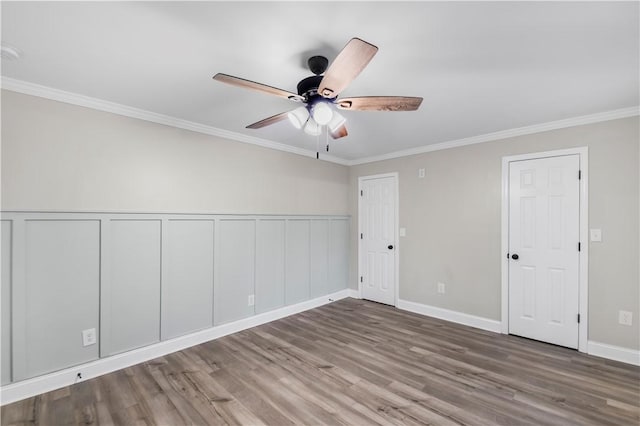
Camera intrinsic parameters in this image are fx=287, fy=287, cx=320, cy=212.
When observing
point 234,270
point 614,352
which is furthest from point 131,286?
point 614,352

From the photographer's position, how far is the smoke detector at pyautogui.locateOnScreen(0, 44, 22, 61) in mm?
1736

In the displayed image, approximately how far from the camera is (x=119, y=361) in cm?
259

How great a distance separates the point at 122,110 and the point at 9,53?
87 centimetres

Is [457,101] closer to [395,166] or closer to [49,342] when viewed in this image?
[395,166]

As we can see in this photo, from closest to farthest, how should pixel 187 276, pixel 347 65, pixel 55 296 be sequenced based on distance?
pixel 347 65
pixel 55 296
pixel 187 276

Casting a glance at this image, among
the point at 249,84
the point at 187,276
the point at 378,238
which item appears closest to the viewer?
the point at 249,84

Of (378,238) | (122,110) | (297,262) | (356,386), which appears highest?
(122,110)

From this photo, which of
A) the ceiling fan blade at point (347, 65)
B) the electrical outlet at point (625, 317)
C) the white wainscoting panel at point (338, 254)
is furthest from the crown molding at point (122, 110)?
the electrical outlet at point (625, 317)

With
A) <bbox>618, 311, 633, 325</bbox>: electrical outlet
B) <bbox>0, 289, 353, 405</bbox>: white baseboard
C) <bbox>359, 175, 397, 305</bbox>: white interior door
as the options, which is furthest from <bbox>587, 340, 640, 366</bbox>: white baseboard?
<bbox>0, 289, 353, 405</bbox>: white baseboard

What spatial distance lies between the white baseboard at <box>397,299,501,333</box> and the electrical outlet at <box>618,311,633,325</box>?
3.45 feet

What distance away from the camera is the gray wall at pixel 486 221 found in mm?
2750

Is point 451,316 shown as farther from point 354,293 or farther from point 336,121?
point 336,121

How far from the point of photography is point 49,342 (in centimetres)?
228

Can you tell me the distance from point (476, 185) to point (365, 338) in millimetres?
2347
